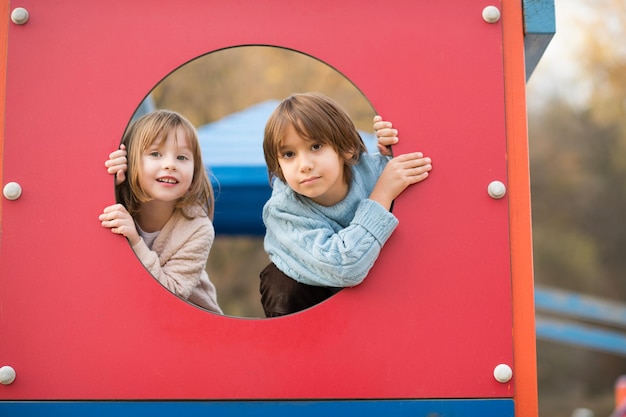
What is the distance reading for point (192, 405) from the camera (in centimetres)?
169

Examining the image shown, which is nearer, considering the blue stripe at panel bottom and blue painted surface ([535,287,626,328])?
the blue stripe at panel bottom

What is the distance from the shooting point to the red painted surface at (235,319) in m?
1.71

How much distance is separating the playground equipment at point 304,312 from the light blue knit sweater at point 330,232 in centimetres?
5

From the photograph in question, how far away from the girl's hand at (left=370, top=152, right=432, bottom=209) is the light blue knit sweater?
4 centimetres

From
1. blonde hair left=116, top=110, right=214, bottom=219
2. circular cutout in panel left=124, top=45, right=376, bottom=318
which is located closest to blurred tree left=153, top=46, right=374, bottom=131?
circular cutout in panel left=124, top=45, right=376, bottom=318

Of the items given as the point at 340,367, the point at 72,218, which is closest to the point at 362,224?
the point at 340,367

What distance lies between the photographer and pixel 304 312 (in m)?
1.72

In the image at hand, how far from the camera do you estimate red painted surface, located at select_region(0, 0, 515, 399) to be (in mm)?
1709

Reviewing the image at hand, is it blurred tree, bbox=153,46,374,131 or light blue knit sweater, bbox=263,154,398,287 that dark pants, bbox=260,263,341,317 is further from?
blurred tree, bbox=153,46,374,131

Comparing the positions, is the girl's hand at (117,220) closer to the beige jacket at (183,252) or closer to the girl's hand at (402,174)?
the beige jacket at (183,252)

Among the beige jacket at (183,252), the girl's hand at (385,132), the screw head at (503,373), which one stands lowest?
the screw head at (503,373)

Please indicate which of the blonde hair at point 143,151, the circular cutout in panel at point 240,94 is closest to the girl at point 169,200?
the blonde hair at point 143,151

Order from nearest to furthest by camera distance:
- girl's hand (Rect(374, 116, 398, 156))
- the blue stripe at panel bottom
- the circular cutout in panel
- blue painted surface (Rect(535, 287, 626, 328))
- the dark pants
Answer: the blue stripe at panel bottom
girl's hand (Rect(374, 116, 398, 156))
the dark pants
blue painted surface (Rect(535, 287, 626, 328))
the circular cutout in panel

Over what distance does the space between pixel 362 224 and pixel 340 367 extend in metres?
0.32
